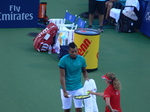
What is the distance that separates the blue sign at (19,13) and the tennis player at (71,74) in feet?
23.8

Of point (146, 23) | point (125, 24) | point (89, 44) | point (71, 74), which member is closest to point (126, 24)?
point (125, 24)

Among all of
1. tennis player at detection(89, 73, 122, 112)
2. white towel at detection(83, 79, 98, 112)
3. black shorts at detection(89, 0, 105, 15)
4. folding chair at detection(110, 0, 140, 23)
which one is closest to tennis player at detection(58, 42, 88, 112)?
white towel at detection(83, 79, 98, 112)

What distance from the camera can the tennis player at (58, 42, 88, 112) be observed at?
623 centimetres

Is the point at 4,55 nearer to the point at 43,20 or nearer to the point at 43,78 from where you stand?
the point at 43,78

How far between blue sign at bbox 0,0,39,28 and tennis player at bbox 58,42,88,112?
725cm

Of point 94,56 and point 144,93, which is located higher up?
point 94,56

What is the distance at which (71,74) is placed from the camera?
6.36 meters

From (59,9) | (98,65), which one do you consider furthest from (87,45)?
(59,9)

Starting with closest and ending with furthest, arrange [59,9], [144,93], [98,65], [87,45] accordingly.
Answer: [144,93]
[87,45]
[98,65]
[59,9]

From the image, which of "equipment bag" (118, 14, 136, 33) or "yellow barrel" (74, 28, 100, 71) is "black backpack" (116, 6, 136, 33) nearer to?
"equipment bag" (118, 14, 136, 33)

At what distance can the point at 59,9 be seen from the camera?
1656 cm

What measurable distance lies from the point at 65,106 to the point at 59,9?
10.5 metres

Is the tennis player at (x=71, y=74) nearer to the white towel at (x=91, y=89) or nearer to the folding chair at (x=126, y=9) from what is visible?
the white towel at (x=91, y=89)

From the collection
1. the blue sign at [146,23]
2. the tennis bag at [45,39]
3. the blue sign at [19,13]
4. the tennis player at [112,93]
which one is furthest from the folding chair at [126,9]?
the tennis player at [112,93]
